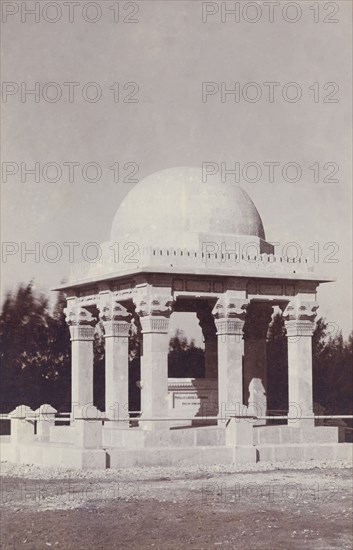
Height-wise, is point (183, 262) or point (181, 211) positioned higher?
point (181, 211)

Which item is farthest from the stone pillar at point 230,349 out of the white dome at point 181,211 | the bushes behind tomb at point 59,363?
the bushes behind tomb at point 59,363

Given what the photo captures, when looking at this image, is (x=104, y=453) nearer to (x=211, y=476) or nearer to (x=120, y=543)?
(x=211, y=476)

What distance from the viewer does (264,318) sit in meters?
33.1

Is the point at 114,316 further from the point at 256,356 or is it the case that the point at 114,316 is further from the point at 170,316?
the point at 256,356

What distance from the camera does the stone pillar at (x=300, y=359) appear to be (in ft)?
97.5

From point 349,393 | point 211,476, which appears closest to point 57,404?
point 349,393

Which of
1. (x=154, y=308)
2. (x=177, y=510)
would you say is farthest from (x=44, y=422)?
(x=177, y=510)

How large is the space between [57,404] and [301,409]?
15013 millimetres

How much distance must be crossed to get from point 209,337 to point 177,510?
15702 mm

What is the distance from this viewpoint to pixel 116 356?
100 ft

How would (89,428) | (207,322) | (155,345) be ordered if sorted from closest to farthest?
1. (89,428)
2. (155,345)
3. (207,322)

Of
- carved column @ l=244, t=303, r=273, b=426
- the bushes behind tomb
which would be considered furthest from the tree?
carved column @ l=244, t=303, r=273, b=426

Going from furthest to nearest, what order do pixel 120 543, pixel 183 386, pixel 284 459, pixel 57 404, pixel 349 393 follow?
1. pixel 349 393
2. pixel 57 404
3. pixel 183 386
4. pixel 284 459
5. pixel 120 543

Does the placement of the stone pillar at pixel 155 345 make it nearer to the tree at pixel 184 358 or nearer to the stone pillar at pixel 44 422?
the stone pillar at pixel 44 422
